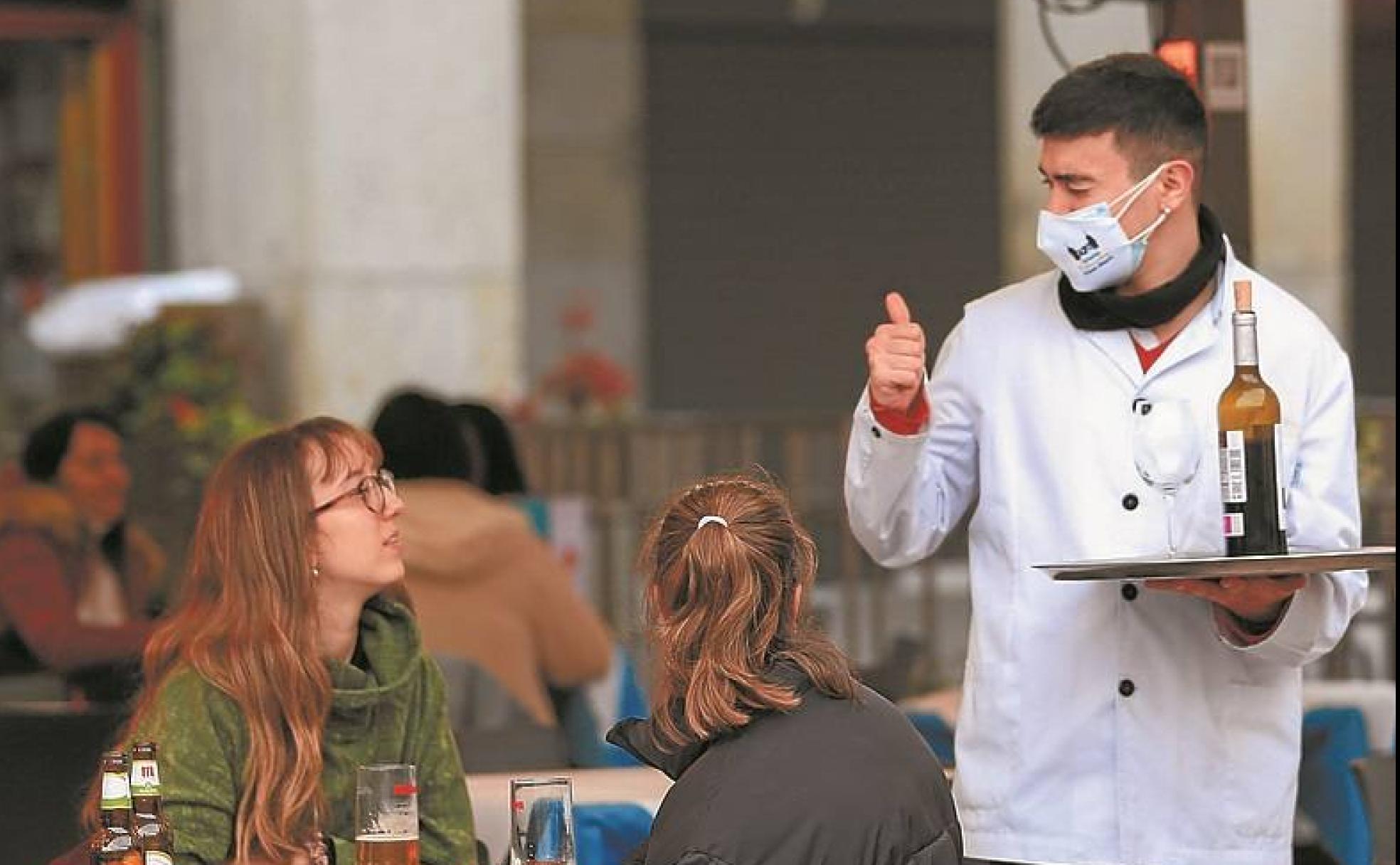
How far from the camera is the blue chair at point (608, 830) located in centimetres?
452

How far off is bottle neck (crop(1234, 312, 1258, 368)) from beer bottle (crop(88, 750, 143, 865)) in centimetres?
155

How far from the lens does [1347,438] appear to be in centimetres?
384

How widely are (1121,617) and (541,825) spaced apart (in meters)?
1.01

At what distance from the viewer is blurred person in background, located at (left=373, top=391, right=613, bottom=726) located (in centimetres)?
646

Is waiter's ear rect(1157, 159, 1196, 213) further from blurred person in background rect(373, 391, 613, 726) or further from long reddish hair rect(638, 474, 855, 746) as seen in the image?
blurred person in background rect(373, 391, 613, 726)

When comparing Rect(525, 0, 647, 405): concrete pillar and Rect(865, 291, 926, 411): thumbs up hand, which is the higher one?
Rect(525, 0, 647, 405): concrete pillar

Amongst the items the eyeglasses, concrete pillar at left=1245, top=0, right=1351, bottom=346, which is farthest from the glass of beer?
concrete pillar at left=1245, top=0, right=1351, bottom=346

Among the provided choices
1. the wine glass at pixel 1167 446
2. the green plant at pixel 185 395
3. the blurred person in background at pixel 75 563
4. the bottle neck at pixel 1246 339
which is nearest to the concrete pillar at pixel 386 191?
the green plant at pixel 185 395

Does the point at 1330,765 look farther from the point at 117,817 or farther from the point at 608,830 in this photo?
the point at 117,817

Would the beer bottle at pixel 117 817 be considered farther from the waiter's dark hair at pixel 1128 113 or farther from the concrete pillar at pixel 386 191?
the concrete pillar at pixel 386 191

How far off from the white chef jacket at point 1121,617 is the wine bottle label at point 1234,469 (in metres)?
0.14

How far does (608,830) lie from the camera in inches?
179

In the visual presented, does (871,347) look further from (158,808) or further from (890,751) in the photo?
(158,808)

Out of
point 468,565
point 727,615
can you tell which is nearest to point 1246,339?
point 727,615
